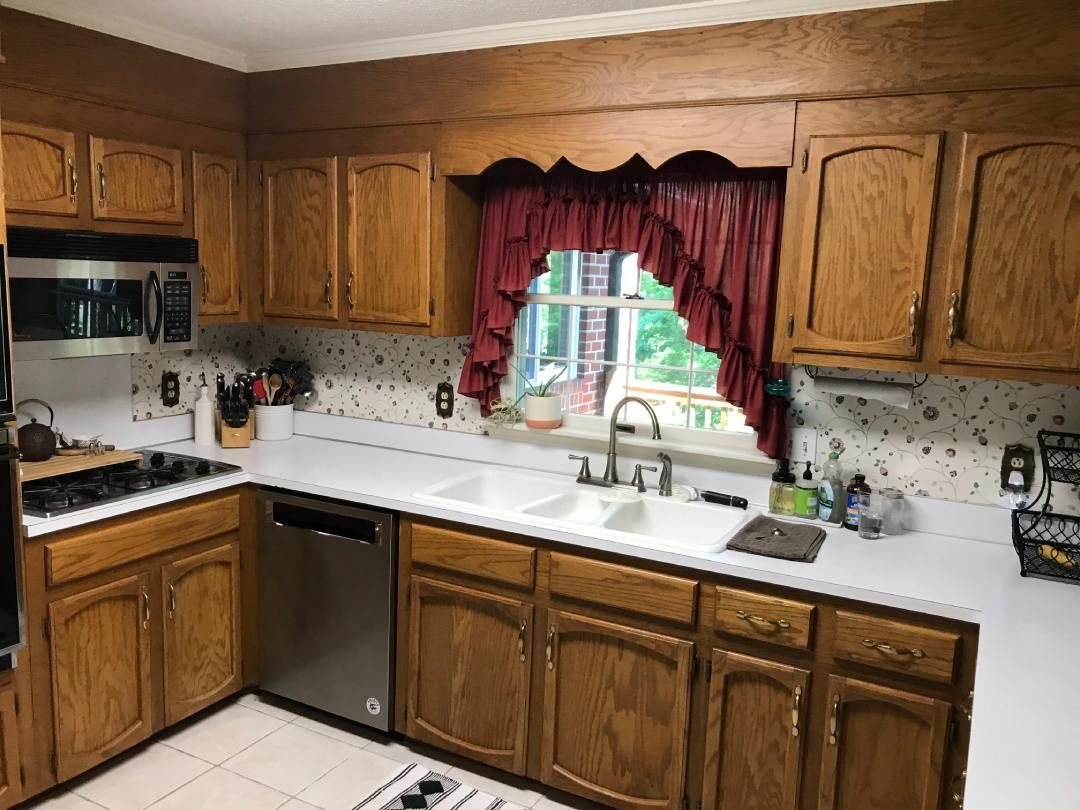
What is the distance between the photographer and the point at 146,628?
2.70 meters

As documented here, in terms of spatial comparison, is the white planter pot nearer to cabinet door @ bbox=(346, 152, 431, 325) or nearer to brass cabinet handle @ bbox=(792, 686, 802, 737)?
cabinet door @ bbox=(346, 152, 431, 325)

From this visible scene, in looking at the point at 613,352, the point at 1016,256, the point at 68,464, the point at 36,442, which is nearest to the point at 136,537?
the point at 68,464

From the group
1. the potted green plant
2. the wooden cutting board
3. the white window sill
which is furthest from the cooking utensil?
the potted green plant

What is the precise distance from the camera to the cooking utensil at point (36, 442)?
8.93 feet

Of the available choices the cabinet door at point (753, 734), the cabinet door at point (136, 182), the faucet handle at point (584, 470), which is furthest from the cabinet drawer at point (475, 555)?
the cabinet door at point (136, 182)

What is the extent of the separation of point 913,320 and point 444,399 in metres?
1.78

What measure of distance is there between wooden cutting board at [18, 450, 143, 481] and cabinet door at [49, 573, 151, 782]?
40 cm

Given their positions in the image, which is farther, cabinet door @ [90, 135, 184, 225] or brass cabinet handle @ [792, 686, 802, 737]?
cabinet door @ [90, 135, 184, 225]

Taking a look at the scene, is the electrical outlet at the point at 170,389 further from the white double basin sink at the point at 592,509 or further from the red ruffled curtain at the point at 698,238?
the red ruffled curtain at the point at 698,238

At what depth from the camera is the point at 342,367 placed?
3617 mm

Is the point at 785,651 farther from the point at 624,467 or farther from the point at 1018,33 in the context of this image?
the point at 1018,33

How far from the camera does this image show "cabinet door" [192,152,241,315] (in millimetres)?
3133

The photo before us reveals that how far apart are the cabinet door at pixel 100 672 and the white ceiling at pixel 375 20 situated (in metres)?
1.76

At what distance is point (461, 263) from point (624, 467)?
938 mm
